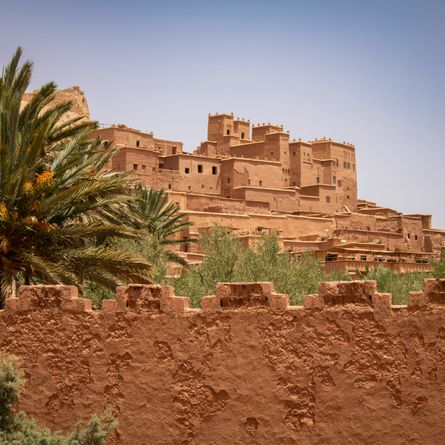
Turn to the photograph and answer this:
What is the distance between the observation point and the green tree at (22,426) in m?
9.37

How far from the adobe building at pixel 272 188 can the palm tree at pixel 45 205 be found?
29.0 metres

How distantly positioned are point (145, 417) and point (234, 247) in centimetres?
1724

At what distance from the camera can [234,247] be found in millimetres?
26719

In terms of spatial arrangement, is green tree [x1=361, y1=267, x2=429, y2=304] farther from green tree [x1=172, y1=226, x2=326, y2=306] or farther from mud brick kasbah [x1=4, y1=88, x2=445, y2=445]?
mud brick kasbah [x1=4, y1=88, x2=445, y2=445]

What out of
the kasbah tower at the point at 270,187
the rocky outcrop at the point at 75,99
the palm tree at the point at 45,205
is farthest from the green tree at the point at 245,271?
the rocky outcrop at the point at 75,99

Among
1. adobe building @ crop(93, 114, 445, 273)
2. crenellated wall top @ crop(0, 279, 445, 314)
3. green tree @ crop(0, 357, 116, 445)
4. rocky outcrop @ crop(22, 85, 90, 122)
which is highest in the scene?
rocky outcrop @ crop(22, 85, 90, 122)

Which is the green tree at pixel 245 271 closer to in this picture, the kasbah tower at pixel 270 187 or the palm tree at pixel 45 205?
the palm tree at pixel 45 205

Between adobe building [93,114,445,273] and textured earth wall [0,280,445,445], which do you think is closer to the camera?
textured earth wall [0,280,445,445]

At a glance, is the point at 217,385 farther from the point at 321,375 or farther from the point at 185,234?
the point at 185,234

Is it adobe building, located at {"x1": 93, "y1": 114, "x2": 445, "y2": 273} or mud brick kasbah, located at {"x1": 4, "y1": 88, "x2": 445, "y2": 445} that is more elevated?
adobe building, located at {"x1": 93, "y1": 114, "x2": 445, "y2": 273}

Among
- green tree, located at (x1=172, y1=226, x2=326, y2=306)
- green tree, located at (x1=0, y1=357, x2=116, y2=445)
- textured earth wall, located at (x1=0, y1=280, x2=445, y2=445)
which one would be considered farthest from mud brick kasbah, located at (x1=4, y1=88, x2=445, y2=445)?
green tree, located at (x1=172, y1=226, x2=326, y2=306)

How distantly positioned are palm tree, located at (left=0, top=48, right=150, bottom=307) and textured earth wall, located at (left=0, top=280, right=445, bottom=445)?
6.78 ft

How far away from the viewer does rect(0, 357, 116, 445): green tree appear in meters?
9.37

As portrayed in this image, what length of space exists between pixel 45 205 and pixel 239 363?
4.44 m
